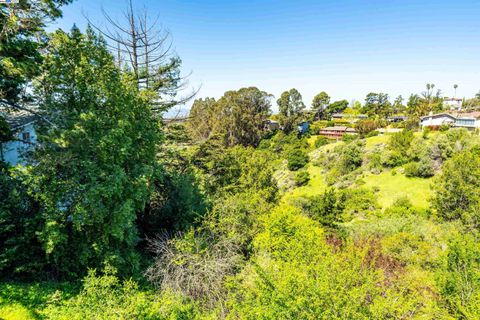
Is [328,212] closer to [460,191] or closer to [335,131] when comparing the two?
[460,191]

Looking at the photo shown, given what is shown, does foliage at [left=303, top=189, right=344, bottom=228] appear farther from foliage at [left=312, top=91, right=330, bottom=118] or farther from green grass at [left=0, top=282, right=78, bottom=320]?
foliage at [left=312, top=91, right=330, bottom=118]

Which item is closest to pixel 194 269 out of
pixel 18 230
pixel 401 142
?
pixel 18 230

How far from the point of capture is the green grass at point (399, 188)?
27.2 meters

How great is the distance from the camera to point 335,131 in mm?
55844

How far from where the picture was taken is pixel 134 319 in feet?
18.7

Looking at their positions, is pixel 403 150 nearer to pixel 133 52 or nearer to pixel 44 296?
pixel 133 52

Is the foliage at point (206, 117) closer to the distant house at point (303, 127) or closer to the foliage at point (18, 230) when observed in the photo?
the distant house at point (303, 127)

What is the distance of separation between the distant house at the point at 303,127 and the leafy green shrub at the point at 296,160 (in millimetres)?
16102

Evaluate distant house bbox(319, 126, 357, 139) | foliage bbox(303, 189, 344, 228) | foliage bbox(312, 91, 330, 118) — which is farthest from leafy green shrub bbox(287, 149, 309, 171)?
foliage bbox(312, 91, 330, 118)

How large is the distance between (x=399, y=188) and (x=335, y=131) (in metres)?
28.1

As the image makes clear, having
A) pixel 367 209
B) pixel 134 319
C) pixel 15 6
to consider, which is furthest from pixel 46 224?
pixel 367 209

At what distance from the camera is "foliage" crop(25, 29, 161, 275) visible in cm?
721

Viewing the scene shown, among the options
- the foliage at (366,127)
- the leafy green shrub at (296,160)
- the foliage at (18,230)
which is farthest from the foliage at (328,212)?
the foliage at (366,127)

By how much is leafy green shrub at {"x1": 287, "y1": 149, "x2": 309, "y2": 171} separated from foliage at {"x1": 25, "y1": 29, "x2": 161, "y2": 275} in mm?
36357
